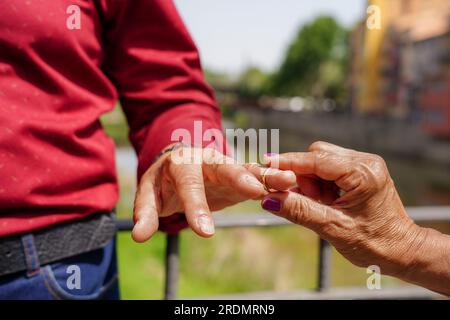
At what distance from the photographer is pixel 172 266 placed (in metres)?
1.89

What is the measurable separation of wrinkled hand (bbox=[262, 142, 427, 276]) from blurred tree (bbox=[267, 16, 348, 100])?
52.1m

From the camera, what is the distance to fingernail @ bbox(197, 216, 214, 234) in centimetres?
95

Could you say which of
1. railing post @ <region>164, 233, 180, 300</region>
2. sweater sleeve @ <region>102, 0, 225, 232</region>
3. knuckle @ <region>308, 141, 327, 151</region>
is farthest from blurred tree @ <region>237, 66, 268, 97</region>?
knuckle @ <region>308, 141, 327, 151</region>

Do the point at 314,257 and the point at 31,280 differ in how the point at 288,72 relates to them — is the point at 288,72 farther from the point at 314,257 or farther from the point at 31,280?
the point at 31,280

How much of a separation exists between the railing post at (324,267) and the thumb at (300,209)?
1.02 meters

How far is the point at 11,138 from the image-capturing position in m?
1.14

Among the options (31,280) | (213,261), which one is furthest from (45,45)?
(213,261)

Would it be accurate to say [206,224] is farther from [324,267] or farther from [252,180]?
[324,267]

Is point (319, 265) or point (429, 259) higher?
point (429, 259)

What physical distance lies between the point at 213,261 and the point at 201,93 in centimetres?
913

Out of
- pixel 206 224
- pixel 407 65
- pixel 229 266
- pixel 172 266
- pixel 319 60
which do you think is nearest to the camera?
pixel 206 224

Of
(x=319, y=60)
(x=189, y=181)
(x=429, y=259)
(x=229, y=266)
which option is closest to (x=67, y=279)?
(x=189, y=181)

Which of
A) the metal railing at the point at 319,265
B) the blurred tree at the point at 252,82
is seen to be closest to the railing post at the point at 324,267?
the metal railing at the point at 319,265

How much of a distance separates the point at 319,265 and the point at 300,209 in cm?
112
